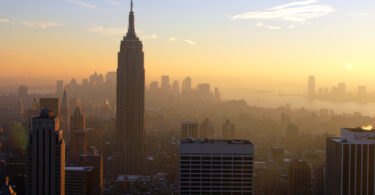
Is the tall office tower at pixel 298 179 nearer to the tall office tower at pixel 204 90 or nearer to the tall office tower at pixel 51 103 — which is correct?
the tall office tower at pixel 204 90

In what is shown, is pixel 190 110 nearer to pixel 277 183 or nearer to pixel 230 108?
pixel 230 108

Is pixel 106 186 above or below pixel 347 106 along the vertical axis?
below

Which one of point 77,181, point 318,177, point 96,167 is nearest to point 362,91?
point 318,177

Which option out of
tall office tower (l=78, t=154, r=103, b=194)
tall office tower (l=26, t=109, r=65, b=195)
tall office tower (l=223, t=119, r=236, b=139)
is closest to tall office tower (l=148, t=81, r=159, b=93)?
tall office tower (l=223, t=119, r=236, b=139)

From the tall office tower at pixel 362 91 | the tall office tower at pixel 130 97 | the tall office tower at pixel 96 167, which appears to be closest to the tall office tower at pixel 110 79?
the tall office tower at pixel 130 97

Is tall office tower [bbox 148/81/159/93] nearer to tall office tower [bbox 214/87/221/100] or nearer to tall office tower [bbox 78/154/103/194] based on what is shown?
tall office tower [bbox 214/87/221/100]

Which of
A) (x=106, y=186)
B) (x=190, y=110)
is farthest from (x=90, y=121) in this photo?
(x=106, y=186)
